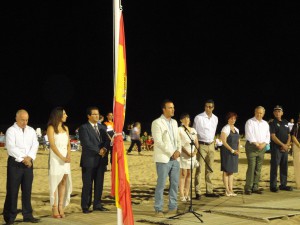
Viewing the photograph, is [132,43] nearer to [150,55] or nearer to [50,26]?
[150,55]

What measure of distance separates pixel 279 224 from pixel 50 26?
45168 millimetres

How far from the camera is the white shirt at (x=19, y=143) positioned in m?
7.26

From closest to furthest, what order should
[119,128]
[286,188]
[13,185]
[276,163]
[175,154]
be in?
[119,128], [13,185], [175,154], [276,163], [286,188]

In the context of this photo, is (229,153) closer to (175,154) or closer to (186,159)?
(186,159)

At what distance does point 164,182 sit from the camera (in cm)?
795

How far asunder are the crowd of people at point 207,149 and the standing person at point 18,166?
1.90m

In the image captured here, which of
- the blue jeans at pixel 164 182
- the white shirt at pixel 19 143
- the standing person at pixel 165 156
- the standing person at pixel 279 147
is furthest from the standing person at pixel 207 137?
the white shirt at pixel 19 143

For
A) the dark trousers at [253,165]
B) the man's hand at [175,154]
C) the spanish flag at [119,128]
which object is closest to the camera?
the spanish flag at [119,128]

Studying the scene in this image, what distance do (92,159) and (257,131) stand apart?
375 centimetres

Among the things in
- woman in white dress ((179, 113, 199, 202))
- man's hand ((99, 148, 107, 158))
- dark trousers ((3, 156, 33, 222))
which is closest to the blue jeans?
man's hand ((99, 148, 107, 158))

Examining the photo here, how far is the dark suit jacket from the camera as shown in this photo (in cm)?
830

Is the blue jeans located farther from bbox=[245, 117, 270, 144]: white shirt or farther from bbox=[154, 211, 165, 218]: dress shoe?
bbox=[245, 117, 270, 144]: white shirt

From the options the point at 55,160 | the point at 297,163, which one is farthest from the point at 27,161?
the point at 297,163

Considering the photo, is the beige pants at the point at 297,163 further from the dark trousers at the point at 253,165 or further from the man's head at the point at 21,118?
the man's head at the point at 21,118
